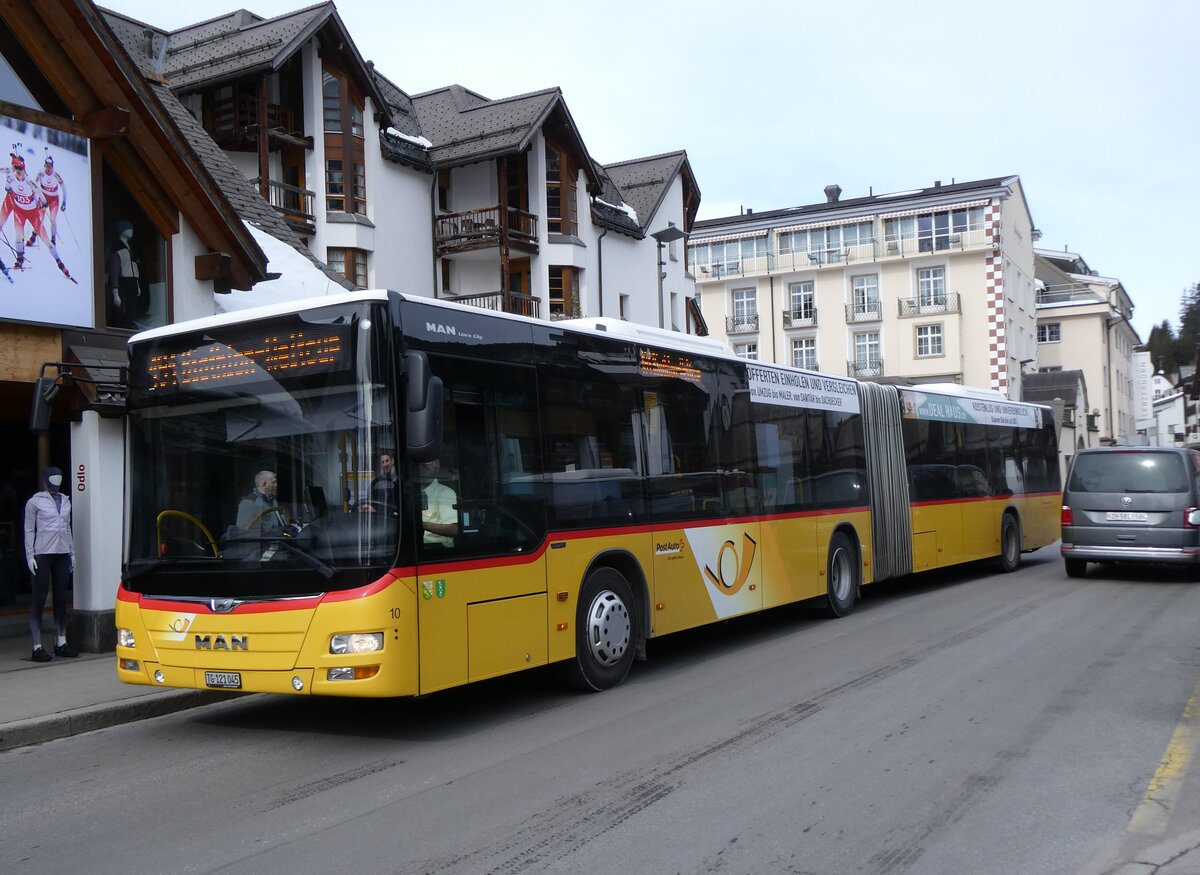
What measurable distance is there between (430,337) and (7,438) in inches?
356

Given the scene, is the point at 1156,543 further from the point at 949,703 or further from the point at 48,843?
the point at 48,843

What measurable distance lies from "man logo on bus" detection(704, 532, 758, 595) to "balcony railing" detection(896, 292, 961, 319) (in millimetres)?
55805

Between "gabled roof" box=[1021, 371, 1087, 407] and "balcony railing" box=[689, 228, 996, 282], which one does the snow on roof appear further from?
"gabled roof" box=[1021, 371, 1087, 407]

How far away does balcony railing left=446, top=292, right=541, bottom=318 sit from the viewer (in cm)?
3039

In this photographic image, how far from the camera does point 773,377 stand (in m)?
12.7

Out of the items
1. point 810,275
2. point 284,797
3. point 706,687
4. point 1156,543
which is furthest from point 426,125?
point 810,275

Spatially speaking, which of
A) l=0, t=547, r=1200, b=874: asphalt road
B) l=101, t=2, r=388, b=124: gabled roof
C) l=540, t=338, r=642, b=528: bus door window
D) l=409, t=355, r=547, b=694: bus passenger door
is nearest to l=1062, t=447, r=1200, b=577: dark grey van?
l=0, t=547, r=1200, b=874: asphalt road

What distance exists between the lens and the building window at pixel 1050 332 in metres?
78.1

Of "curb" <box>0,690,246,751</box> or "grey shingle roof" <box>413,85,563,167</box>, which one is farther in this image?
"grey shingle roof" <box>413,85,563,167</box>

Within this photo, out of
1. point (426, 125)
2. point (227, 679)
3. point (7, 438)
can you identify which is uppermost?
point (426, 125)

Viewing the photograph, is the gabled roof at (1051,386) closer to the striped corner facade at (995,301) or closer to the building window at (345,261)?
the striped corner facade at (995,301)

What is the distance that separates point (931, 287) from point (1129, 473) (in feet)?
163

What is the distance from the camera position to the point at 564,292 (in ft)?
107


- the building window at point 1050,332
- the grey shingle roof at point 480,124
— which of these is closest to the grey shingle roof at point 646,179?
the grey shingle roof at point 480,124
